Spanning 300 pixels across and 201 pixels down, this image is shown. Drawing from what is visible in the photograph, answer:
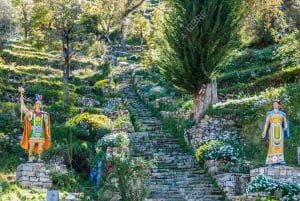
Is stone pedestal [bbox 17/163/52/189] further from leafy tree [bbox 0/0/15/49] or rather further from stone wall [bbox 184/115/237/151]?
leafy tree [bbox 0/0/15/49]

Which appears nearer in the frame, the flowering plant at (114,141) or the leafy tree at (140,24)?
the flowering plant at (114,141)

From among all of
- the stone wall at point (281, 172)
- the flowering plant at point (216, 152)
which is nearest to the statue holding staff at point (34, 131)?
the flowering plant at point (216, 152)

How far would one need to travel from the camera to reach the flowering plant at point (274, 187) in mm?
14734

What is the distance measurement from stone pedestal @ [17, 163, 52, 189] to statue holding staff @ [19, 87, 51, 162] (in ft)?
1.02

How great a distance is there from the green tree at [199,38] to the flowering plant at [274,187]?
8.56 meters

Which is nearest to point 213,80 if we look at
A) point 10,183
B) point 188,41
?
point 188,41

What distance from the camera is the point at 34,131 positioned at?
17.1 m

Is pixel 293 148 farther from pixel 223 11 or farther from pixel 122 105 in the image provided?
pixel 122 105

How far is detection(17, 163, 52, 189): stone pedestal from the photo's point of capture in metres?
16.5

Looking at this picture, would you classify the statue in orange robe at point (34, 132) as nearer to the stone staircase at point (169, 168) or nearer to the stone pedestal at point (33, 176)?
the stone pedestal at point (33, 176)

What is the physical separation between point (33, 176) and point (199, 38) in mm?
9680

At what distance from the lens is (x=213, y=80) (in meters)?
25.0

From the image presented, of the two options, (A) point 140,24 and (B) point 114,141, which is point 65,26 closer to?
(B) point 114,141

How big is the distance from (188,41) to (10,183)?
398 inches
